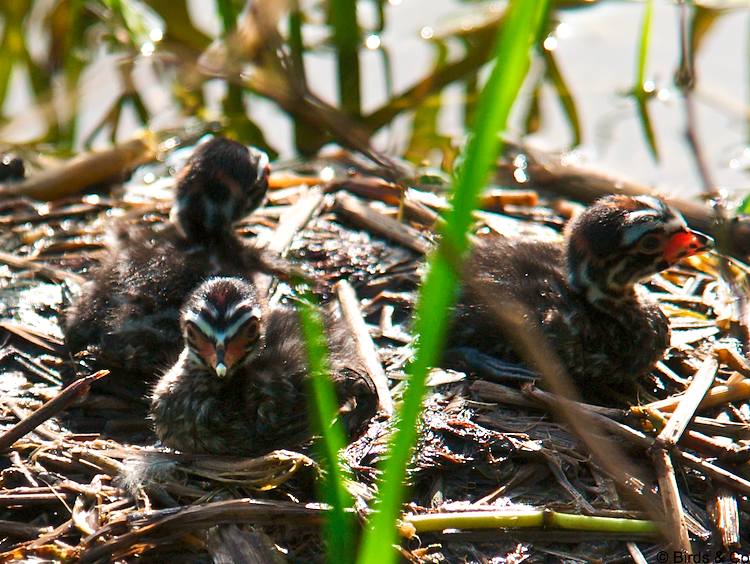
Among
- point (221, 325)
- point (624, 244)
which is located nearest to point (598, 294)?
point (624, 244)

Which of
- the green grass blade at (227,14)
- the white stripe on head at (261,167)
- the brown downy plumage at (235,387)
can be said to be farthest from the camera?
the green grass blade at (227,14)

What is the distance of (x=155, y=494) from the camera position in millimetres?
3771

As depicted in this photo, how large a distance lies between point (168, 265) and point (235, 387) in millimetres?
775

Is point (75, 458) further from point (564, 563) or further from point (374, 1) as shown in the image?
point (374, 1)

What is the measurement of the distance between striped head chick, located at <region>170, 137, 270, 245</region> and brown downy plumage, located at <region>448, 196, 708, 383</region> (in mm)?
1112

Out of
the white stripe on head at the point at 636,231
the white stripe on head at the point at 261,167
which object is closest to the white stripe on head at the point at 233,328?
the white stripe on head at the point at 261,167

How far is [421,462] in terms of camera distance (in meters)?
3.96

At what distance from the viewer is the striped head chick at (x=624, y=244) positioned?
4555 millimetres

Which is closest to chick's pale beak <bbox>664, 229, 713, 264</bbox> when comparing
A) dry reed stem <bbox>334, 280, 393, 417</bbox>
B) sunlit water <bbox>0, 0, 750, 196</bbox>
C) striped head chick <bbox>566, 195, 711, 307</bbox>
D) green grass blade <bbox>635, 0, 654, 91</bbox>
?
striped head chick <bbox>566, 195, 711, 307</bbox>

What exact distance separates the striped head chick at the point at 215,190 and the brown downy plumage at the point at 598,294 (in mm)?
1112

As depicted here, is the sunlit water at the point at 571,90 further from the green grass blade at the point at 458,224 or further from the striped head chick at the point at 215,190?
the green grass blade at the point at 458,224

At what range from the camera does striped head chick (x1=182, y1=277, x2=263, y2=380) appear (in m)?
3.95

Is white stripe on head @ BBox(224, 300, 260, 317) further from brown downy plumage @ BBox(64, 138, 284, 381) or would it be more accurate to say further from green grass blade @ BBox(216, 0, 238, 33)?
green grass blade @ BBox(216, 0, 238, 33)

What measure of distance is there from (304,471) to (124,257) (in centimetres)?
150
